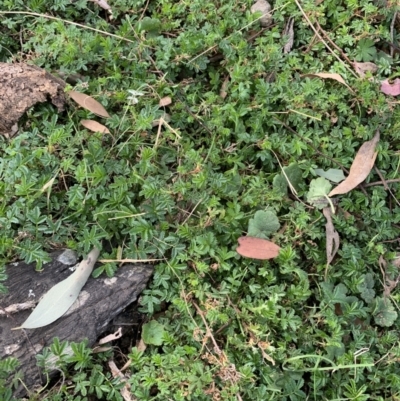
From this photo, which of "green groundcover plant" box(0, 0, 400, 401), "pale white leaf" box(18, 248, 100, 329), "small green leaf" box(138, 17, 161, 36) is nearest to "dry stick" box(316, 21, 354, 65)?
"green groundcover plant" box(0, 0, 400, 401)

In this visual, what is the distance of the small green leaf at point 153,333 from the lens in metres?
2.19

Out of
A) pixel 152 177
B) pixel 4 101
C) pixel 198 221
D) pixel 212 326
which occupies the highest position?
pixel 4 101

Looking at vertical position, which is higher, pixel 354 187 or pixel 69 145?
pixel 69 145

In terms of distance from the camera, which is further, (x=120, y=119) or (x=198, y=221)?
(x=120, y=119)

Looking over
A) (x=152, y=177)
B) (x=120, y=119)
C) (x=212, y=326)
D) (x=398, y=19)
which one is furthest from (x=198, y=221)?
(x=398, y=19)

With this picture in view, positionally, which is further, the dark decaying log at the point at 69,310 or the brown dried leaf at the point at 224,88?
the brown dried leaf at the point at 224,88

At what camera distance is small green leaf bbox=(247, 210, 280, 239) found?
2377 millimetres

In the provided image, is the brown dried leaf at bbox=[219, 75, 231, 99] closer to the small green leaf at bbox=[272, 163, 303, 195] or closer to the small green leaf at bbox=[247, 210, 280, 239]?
the small green leaf at bbox=[272, 163, 303, 195]

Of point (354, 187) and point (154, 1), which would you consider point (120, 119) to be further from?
point (354, 187)

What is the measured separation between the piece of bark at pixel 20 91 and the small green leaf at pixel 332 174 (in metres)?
1.45

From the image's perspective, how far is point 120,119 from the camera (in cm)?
253

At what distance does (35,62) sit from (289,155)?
148 centimetres

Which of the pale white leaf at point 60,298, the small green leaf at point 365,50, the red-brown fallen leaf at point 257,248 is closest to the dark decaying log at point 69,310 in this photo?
the pale white leaf at point 60,298

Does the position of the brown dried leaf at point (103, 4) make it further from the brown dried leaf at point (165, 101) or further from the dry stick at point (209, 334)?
the dry stick at point (209, 334)
